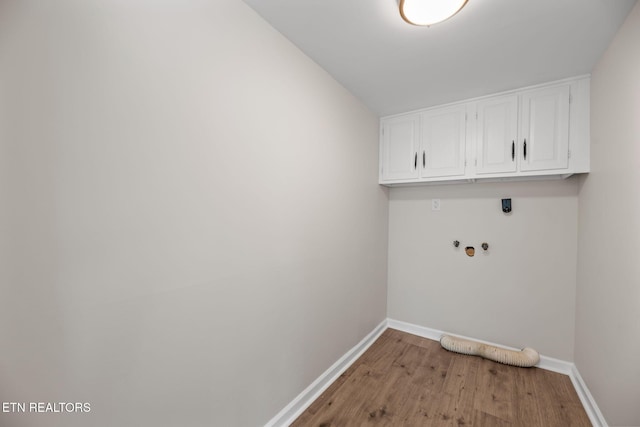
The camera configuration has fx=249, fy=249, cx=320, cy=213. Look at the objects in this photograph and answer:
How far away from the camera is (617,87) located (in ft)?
4.69

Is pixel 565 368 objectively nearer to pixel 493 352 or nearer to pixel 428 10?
pixel 493 352

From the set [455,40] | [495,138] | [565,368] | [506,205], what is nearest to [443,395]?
[565,368]

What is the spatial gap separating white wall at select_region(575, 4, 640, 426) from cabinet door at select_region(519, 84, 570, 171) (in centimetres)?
16

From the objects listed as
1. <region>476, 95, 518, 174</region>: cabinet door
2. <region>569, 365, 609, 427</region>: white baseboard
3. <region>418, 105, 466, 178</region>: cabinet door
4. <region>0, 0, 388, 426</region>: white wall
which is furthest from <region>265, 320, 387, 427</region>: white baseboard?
<region>476, 95, 518, 174</region>: cabinet door

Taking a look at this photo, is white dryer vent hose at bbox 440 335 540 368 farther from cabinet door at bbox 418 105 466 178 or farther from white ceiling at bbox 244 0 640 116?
white ceiling at bbox 244 0 640 116

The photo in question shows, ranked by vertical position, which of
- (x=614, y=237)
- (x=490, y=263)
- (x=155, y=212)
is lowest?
(x=490, y=263)

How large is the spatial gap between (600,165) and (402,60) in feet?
4.89

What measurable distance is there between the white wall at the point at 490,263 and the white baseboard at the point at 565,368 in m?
0.06

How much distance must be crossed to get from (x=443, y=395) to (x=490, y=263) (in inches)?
50.3

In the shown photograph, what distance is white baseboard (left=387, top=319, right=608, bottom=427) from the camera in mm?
1596

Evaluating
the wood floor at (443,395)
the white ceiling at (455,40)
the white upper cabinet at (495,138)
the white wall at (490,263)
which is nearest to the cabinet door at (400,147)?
the white upper cabinet at (495,138)

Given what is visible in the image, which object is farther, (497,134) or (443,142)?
(443,142)

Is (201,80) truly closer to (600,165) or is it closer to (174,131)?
(174,131)

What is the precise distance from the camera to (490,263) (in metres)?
2.42
